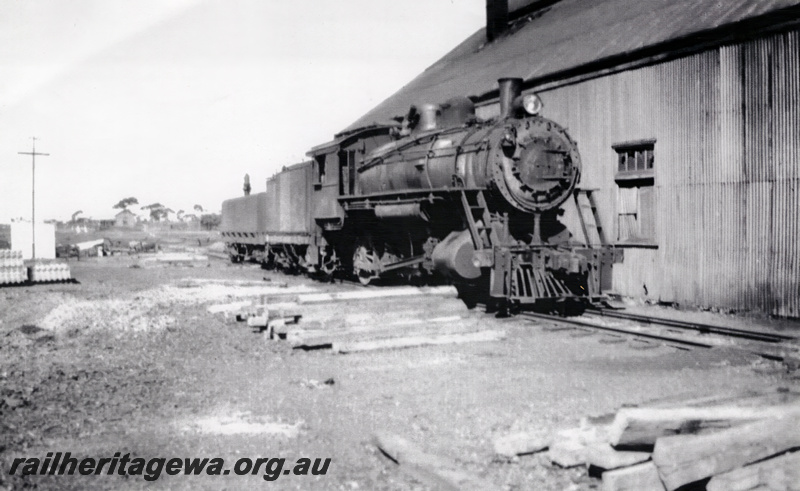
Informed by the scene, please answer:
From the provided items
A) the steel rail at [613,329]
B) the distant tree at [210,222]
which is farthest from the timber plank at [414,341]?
the distant tree at [210,222]

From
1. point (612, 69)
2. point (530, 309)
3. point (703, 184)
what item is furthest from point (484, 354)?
point (612, 69)

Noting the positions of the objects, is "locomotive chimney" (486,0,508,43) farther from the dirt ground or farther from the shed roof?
the dirt ground

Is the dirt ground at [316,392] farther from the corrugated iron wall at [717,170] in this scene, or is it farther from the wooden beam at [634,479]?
the corrugated iron wall at [717,170]

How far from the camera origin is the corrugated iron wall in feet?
34.8

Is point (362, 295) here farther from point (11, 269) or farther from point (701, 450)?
point (11, 269)

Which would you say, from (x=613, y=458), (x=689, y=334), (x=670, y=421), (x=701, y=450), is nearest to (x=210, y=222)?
(x=689, y=334)

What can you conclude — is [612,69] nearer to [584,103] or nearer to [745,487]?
[584,103]

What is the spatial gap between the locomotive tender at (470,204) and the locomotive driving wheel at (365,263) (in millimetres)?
33

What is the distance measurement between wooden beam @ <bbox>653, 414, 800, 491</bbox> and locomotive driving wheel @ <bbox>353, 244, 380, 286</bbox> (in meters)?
11.5

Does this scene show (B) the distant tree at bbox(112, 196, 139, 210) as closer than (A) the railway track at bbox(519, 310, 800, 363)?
No

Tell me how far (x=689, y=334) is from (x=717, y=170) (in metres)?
3.70

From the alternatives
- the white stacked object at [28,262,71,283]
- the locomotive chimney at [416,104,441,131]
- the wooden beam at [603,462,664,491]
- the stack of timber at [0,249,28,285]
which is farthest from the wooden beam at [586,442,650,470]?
the white stacked object at [28,262,71,283]

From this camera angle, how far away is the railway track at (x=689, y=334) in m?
7.81

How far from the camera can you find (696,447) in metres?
3.55
